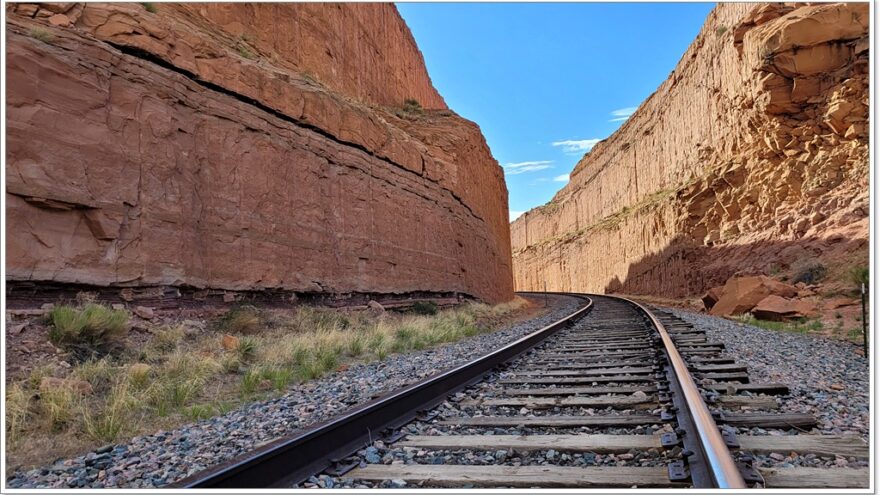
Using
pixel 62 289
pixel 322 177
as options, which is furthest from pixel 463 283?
pixel 62 289

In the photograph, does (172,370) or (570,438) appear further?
(172,370)

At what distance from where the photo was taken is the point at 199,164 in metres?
10.9

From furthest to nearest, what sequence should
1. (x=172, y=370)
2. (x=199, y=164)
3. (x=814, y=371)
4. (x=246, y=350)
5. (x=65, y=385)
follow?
(x=199, y=164) < (x=246, y=350) < (x=172, y=370) < (x=814, y=371) < (x=65, y=385)

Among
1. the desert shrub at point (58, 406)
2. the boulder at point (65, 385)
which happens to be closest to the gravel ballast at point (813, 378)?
the desert shrub at point (58, 406)

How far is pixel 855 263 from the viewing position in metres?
17.4

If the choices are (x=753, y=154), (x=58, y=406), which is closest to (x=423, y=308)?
(x=58, y=406)

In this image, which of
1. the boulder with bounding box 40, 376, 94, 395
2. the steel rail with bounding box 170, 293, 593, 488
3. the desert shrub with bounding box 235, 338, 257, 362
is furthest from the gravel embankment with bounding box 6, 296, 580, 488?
the desert shrub with bounding box 235, 338, 257, 362

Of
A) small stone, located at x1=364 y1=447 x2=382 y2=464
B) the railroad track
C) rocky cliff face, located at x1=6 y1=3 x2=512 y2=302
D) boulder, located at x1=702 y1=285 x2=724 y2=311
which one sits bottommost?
small stone, located at x1=364 y1=447 x2=382 y2=464

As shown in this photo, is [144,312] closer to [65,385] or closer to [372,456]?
[65,385]

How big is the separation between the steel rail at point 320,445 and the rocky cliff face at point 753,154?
18.7 meters

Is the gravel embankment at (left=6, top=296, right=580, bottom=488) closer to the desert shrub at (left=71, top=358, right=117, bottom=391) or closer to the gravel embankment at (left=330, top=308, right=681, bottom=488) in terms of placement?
the gravel embankment at (left=330, top=308, right=681, bottom=488)

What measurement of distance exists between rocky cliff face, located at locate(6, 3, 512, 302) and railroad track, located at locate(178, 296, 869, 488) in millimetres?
6615

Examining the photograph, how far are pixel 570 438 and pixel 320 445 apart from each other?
1.80 metres

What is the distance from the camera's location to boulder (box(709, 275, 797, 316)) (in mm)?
16453
